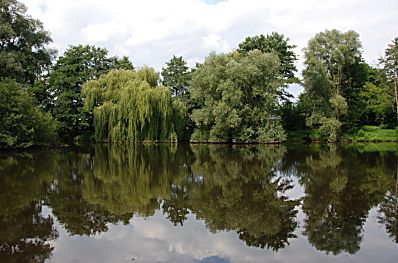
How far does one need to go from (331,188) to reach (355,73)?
36.7m

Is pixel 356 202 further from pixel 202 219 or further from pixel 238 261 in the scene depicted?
pixel 238 261

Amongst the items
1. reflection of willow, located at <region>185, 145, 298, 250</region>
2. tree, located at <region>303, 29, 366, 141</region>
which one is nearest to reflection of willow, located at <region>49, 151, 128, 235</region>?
reflection of willow, located at <region>185, 145, 298, 250</region>

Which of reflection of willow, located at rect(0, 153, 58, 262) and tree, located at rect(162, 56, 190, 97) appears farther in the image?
tree, located at rect(162, 56, 190, 97)

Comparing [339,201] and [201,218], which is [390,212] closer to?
[339,201]

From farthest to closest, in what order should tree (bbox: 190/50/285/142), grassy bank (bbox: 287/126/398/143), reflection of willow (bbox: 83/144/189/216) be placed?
grassy bank (bbox: 287/126/398/143) < tree (bbox: 190/50/285/142) < reflection of willow (bbox: 83/144/189/216)

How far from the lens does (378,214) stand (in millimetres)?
7453

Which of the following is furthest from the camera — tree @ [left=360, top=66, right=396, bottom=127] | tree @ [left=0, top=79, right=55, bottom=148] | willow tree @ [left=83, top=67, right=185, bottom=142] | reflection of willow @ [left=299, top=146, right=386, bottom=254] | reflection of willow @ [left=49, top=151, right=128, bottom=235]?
tree @ [left=360, top=66, right=396, bottom=127]

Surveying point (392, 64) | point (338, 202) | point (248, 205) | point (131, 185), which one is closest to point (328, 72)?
point (392, 64)

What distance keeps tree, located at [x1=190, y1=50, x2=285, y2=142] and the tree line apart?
89 millimetres

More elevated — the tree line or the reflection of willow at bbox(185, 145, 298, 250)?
the tree line

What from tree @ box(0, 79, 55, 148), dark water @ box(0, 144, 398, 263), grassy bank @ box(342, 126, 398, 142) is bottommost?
dark water @ box(0, 144, 398, 263)

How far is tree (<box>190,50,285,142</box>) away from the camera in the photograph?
3275 centimetres

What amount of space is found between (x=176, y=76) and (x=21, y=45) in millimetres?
→ 16926

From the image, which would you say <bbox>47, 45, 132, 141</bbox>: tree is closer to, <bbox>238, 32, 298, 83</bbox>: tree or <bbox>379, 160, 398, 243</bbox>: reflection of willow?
<bbox>238, 32, 298, 83</bbox>: tree
